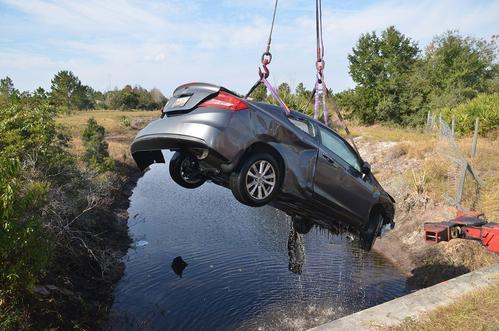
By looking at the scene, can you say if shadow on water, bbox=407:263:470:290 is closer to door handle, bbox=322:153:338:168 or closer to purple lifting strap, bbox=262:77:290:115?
door handle, bbox=322:153:338:168

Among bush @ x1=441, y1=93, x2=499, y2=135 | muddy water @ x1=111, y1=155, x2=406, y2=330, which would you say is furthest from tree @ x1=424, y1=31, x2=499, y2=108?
muddy water @ x1=111, y1=155, x2=406, y2=330

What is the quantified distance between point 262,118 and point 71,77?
55.4 metres

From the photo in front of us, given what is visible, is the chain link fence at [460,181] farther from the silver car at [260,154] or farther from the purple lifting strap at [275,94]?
the purple lifting strap at [275,94]

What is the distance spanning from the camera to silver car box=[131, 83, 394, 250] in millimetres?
4723

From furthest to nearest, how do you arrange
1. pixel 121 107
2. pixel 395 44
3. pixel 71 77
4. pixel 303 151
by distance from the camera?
pixel 121 107, pixel 71 77, pixel 395 44, pixel 303 151

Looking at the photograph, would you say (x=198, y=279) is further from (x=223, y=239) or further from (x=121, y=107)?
(x=121, y=107)

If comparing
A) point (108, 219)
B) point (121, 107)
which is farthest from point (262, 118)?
point (121, 107)

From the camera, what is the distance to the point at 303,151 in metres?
5.43

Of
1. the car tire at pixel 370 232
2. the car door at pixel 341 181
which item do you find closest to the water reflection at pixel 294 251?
the car tire at pixel 370 232

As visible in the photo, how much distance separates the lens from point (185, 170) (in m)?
6.05

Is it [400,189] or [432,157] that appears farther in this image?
[432,157]

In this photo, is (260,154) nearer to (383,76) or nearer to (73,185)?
(73,185)

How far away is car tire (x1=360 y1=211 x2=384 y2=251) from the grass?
1575 mm

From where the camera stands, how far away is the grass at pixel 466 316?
17.4ft
